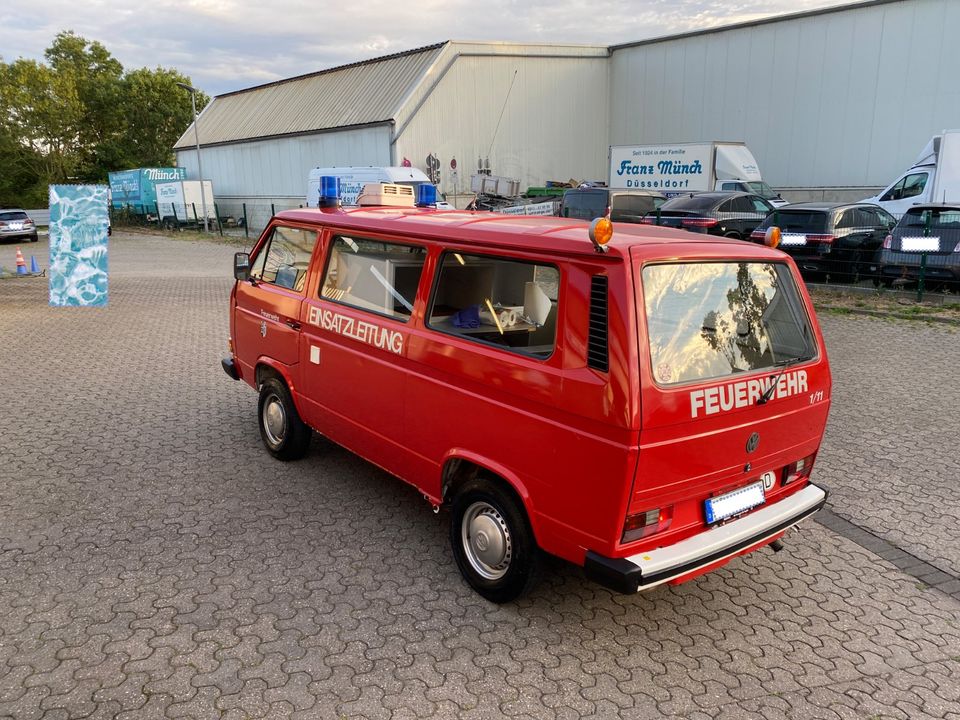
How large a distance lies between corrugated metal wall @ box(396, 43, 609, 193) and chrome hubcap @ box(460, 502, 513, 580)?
79.7 ft

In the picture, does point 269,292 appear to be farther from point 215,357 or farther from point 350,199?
point 350,199

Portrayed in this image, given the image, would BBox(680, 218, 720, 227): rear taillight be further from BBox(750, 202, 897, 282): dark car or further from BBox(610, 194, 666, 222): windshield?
BBox(610, 194, 666, 222): windshield

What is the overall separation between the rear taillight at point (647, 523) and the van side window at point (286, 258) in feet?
9.83

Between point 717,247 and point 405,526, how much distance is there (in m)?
2.57

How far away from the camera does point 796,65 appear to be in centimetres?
2658

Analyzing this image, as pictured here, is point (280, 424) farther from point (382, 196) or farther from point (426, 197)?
point (426, 197)

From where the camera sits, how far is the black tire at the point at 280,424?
17.6 feet

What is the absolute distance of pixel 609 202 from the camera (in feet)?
59.3

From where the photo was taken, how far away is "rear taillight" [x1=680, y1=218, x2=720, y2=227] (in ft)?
50.9

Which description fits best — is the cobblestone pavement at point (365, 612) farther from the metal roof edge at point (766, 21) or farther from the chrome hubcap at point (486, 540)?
the metal roof edge at point (766, 21)

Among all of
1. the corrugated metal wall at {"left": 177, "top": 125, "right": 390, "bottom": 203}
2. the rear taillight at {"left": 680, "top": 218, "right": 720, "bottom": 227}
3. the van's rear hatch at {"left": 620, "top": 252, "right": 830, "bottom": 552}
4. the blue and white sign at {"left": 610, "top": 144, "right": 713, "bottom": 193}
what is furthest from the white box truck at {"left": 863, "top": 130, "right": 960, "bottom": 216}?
the corrugated metal wall at {"left": 177, "top": 125, "right": 390, "bottom": 203}

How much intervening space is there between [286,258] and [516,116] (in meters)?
26.6

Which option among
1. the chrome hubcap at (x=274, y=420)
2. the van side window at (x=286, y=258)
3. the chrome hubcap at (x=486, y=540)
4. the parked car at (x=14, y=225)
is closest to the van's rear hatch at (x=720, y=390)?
the chrome hubcap at (x=486, y=540)

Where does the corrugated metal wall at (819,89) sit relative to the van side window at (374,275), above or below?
above
